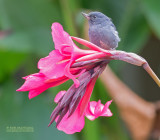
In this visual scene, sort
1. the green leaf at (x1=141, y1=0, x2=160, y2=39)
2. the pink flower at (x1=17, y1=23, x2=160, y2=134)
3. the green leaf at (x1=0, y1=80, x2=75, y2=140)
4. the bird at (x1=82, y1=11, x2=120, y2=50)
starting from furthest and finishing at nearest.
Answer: the green leaf at (x1=141, y1=0, x2=160, y2=39) → the green leaf at (x1=0, y1=80, x2=75, y2=140) → the bird at (x1=82, y1=11, x2=120, y2=50) → the pink flower at (x1=17, y1=23, x2=160, y2=134)

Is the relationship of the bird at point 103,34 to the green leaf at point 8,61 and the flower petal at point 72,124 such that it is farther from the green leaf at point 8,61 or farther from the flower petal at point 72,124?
the green leaf at point 8,61

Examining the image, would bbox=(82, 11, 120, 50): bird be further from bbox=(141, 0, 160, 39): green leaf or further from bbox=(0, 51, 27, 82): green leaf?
bbox=(141, 0, 160, 39): green leaf

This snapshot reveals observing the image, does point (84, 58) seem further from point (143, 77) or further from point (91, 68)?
point (143, 77)

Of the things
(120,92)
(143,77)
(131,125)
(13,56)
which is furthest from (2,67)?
(143,77)

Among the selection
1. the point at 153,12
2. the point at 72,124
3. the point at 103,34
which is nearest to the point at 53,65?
the point at 72,124

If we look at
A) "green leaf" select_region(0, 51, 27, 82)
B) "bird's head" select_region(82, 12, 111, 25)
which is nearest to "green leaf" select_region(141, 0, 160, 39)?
"green leaf" select_region(0, 51, 27, 82)

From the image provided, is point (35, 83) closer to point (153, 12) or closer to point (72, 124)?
point (72, 124)

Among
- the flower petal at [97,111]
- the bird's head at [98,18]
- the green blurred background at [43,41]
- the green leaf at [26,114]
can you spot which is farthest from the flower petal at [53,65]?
the green leaf at [26,114]
